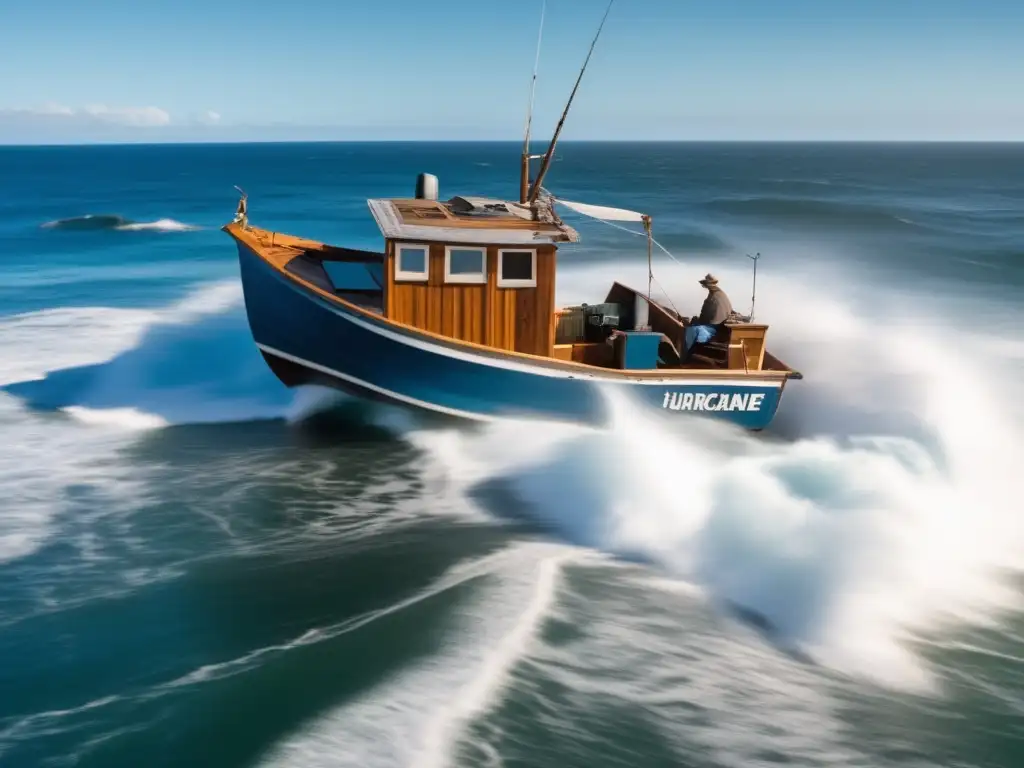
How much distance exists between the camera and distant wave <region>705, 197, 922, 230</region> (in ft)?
185

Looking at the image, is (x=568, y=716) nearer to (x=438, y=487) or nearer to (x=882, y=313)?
(x=438, y=487)

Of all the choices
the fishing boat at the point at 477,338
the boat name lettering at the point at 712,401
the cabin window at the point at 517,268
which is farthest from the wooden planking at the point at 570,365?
the cabin window at the point at 517,268

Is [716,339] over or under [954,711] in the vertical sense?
over

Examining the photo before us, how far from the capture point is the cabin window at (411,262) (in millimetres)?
13047

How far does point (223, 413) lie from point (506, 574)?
23.7 ft

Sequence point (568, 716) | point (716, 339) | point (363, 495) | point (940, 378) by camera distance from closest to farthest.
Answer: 1. point (568, 716)
2. point (363, 495)
3. point (716, 339)
4. point (940, 378)

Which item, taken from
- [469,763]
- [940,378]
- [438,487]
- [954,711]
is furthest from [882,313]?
[469,763]

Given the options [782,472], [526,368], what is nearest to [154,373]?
[526,368]

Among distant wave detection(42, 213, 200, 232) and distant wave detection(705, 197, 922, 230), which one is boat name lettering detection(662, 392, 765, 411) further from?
distant wave detection(705, 197, 922, 230)

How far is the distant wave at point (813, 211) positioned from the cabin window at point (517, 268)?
4422 cm

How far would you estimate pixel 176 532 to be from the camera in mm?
11555

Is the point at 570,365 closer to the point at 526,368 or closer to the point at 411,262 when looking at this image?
the point at 526,368

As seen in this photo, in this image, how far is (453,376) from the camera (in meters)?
13.4

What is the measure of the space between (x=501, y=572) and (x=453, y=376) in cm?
350
